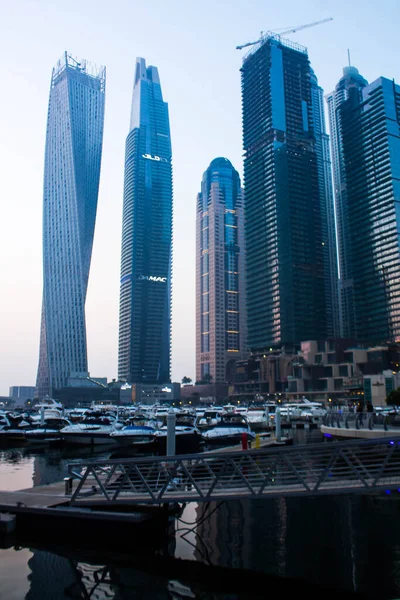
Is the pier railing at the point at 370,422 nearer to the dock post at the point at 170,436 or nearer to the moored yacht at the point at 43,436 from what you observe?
the dock post at the point at 170,436

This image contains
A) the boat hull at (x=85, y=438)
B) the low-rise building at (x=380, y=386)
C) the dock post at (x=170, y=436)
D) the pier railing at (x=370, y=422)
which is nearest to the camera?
the dock post at (x=170, y=436)

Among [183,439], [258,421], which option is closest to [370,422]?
[183,439]

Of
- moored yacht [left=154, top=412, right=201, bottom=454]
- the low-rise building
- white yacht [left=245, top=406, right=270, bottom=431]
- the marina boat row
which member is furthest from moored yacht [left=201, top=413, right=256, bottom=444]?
the low-rise building

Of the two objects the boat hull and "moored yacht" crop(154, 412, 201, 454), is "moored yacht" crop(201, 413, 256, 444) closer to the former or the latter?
"moored yacht" crop(154, 412, 201, 454)

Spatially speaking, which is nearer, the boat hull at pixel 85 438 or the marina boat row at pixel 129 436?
the marina boat row at pixel 129 436

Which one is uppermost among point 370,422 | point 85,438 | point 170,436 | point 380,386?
point 380,386

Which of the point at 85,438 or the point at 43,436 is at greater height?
the point at 43,436

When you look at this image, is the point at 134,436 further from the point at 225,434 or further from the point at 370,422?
the point at 370,422

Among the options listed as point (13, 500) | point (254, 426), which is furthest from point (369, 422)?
point (254, 426)

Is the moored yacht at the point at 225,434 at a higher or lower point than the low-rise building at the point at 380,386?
lower

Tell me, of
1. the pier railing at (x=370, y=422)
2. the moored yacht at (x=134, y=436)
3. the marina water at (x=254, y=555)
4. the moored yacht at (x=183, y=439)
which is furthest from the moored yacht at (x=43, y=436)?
the marina water at (x=254, y=555)

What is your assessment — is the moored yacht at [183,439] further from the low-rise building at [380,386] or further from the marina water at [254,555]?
the low-rise building at [380,386]

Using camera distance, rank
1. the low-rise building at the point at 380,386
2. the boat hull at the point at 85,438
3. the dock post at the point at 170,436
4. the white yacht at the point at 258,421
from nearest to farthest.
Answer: the dock post at the point at 170,436 < the boat hull at the point at 85,438 < the white yacht at the point at 258,421 < the low-rise building at the point at 380,386

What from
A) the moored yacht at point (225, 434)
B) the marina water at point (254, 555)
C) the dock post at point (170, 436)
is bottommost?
the marina water at point (254, 555)
